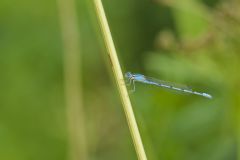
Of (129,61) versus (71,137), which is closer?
(71,137)

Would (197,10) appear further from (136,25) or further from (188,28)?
(136,25)

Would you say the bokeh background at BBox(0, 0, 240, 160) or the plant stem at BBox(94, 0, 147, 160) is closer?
the plant stem at BBox(94, 0, 147, 160)

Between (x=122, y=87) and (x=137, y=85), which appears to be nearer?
(x=122, y=87)

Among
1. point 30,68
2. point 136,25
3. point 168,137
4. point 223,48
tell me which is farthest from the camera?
point 136,25

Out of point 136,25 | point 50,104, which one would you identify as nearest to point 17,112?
point 50,104

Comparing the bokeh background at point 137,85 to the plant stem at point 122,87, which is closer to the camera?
the plant stem at point 122,87

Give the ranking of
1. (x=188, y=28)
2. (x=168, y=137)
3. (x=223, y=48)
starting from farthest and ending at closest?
(x=188, y=28)
(x=168, y=137)
(x=223, y=48)

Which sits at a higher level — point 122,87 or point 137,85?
point 122,87

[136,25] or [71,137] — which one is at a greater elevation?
[136,25]
